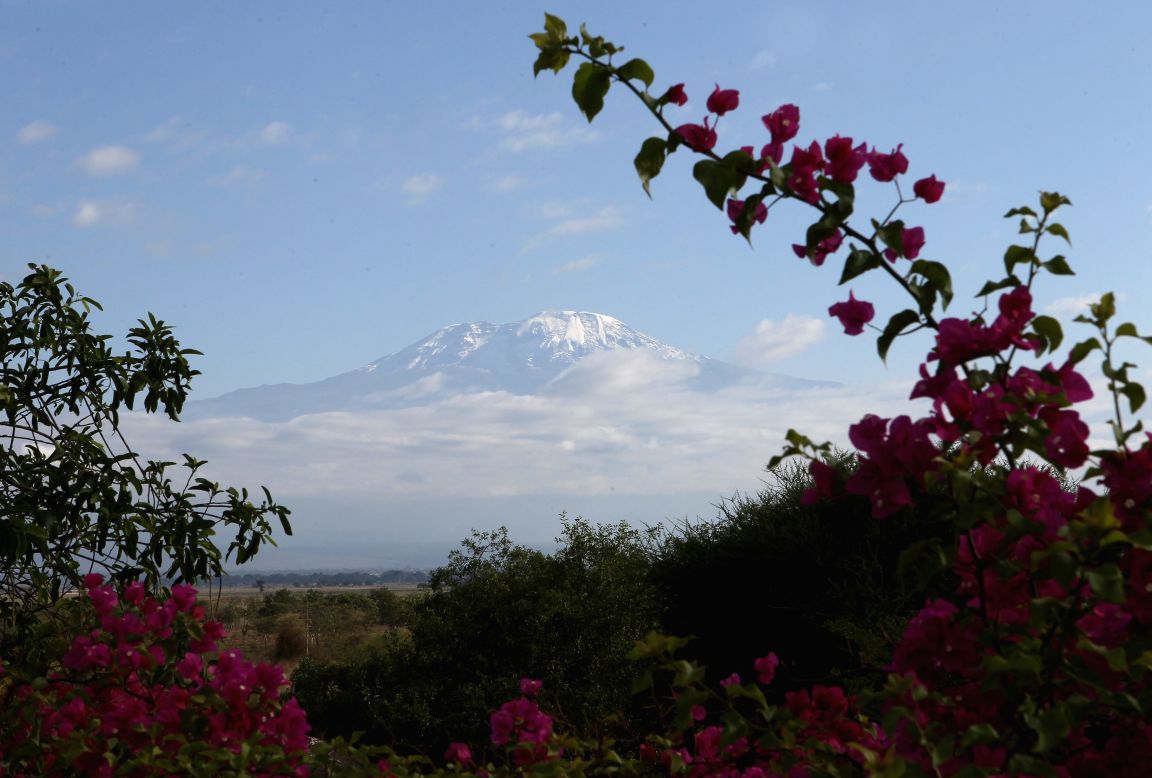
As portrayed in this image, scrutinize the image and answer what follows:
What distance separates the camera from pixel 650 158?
2.52 m

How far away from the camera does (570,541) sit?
43.4ft

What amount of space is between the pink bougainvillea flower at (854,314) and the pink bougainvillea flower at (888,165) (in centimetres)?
36

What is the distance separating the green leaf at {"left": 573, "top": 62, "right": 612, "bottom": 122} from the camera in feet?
8.08

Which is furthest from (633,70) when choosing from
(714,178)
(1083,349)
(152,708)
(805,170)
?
(152,708)

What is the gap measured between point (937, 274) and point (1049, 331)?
288mm

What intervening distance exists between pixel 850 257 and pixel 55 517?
15.2 feet

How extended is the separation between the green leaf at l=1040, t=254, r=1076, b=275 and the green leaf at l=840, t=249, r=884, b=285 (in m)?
0.42

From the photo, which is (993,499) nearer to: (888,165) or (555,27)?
(888,165)

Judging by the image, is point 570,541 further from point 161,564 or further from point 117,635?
point 117,635

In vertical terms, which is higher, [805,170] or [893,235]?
[805,170]

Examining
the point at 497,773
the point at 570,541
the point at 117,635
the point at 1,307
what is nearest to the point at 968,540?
the point at 497,773

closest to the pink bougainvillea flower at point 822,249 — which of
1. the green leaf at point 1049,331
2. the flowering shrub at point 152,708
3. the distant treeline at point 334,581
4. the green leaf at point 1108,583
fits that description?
the green leaf at point 1049,331

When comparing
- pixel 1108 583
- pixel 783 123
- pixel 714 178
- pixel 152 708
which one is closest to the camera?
pixel 1108 583

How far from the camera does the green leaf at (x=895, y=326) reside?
2.46 metres
